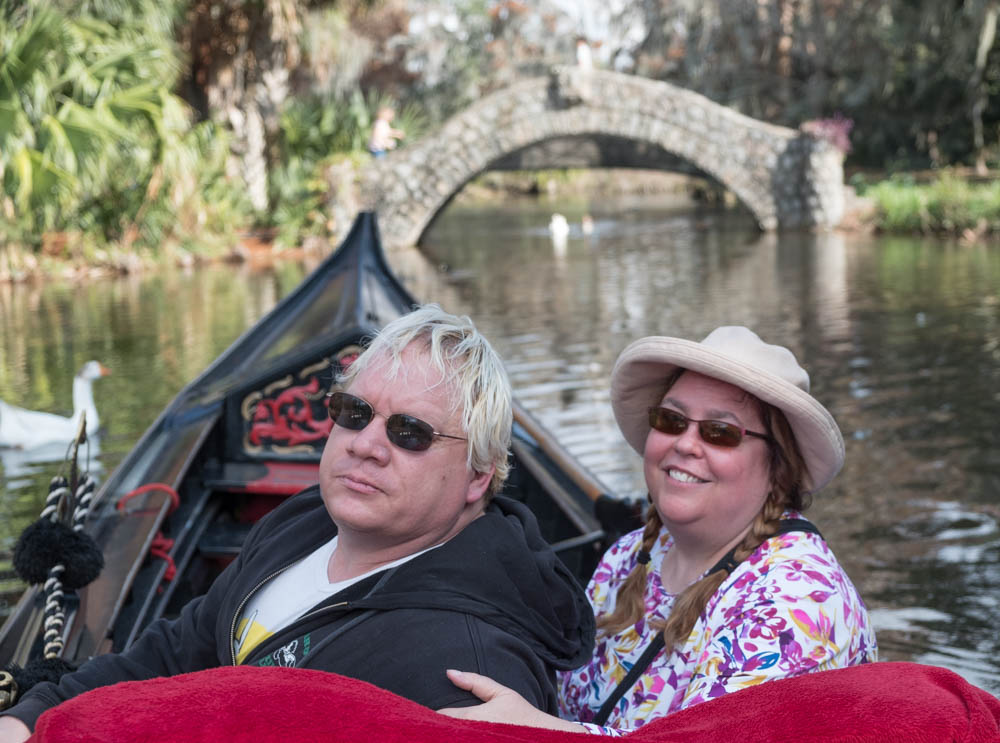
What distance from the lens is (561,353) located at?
345 inches

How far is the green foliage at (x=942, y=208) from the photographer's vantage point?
578 inches

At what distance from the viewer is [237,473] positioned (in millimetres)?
3562

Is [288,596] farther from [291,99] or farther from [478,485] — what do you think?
[291,99]

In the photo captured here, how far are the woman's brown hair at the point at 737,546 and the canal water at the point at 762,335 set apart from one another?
1.03m

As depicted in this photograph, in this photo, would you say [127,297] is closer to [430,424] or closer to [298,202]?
[298,202]

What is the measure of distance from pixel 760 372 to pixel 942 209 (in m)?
14.7

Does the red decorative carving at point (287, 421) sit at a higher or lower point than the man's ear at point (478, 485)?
lower

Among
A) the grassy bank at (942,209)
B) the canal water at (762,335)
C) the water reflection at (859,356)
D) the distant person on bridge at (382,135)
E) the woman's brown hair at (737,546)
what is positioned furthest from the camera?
Answer: the distant person on bridge at (382,135)

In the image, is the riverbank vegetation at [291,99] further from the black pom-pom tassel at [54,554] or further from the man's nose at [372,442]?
the man's nose at [372,442]

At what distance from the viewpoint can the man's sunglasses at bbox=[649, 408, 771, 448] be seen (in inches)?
69.2

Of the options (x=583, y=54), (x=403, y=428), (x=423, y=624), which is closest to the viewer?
(x=423, y=624)

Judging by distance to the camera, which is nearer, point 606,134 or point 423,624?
point 423,624

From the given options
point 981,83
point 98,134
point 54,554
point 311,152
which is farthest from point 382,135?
point 54,554

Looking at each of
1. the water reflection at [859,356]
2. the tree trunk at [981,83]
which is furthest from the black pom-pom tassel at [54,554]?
the tree trunk at [981,83]
